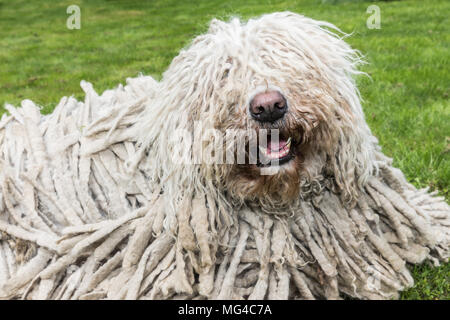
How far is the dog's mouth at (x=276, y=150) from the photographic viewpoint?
1.96 meters

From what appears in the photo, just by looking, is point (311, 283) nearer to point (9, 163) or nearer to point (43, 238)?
point (43, 238)

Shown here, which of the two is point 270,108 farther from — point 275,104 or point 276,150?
point 276,150

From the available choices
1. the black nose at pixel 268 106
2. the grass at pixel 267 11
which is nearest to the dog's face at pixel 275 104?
the black nose at pixel 268 106

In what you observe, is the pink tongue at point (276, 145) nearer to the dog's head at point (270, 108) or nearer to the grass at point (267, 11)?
the dog's head at point (270, 108)

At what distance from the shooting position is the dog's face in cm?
195

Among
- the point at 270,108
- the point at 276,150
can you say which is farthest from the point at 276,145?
the point at 270,108

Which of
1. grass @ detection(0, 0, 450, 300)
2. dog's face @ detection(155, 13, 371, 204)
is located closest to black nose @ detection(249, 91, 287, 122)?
dog's face @ detection(155, 13, 371, 204)

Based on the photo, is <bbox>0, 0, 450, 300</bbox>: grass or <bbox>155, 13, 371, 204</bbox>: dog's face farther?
<bbox>0, 0, 450, 300</bbox>: grass

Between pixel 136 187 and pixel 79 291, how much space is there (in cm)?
49

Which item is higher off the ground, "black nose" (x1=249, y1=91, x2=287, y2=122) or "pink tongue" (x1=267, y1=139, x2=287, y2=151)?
"black nose" (x1=249, y1=91, x2=287, y2=122)

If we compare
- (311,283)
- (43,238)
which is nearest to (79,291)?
(43,238)

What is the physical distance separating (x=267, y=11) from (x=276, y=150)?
588cm

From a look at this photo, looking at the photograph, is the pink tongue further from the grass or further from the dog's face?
the grass

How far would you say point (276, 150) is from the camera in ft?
6.50
